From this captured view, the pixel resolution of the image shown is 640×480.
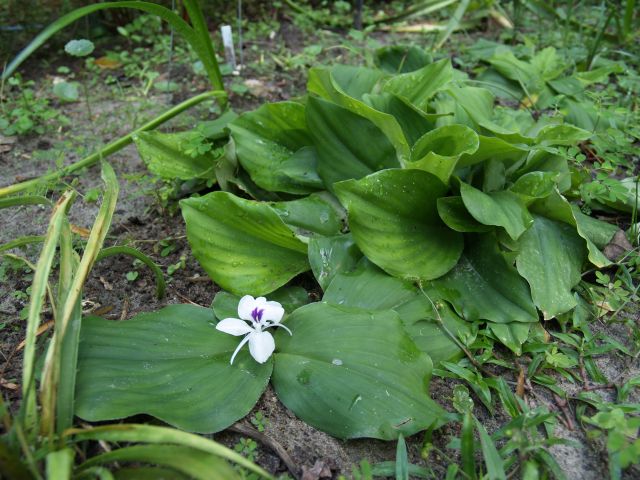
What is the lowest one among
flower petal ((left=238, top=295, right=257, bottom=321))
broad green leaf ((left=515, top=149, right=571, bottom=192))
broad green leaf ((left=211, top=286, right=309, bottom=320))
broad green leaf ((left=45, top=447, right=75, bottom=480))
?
broad green leaf ((left=211, top=286, right=309, bottom=320))

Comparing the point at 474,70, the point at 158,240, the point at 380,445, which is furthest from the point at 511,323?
the point at 474,70

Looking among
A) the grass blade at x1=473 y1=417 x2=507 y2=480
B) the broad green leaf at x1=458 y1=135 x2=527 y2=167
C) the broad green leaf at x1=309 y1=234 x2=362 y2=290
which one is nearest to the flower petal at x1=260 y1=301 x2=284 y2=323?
the broad green leaf at x1=309 y1=234 x2=362 y2=290

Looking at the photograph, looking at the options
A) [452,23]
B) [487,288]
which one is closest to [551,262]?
[487,288]

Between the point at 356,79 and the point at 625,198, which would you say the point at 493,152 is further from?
the point at 356,79

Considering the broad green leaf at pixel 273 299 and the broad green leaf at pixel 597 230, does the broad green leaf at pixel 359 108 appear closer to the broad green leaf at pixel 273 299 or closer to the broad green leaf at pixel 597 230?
the broad green leaf at pixel 273 299

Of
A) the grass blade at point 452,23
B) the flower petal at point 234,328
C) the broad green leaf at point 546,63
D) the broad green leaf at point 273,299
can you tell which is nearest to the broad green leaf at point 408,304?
the broad green leaf at point 273,299

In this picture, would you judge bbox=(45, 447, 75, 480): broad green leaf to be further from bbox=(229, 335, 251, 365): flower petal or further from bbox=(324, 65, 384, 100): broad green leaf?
bbox=(324, 65, 384, 100): broad green leaf

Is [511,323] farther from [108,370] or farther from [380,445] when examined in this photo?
[108,370]
